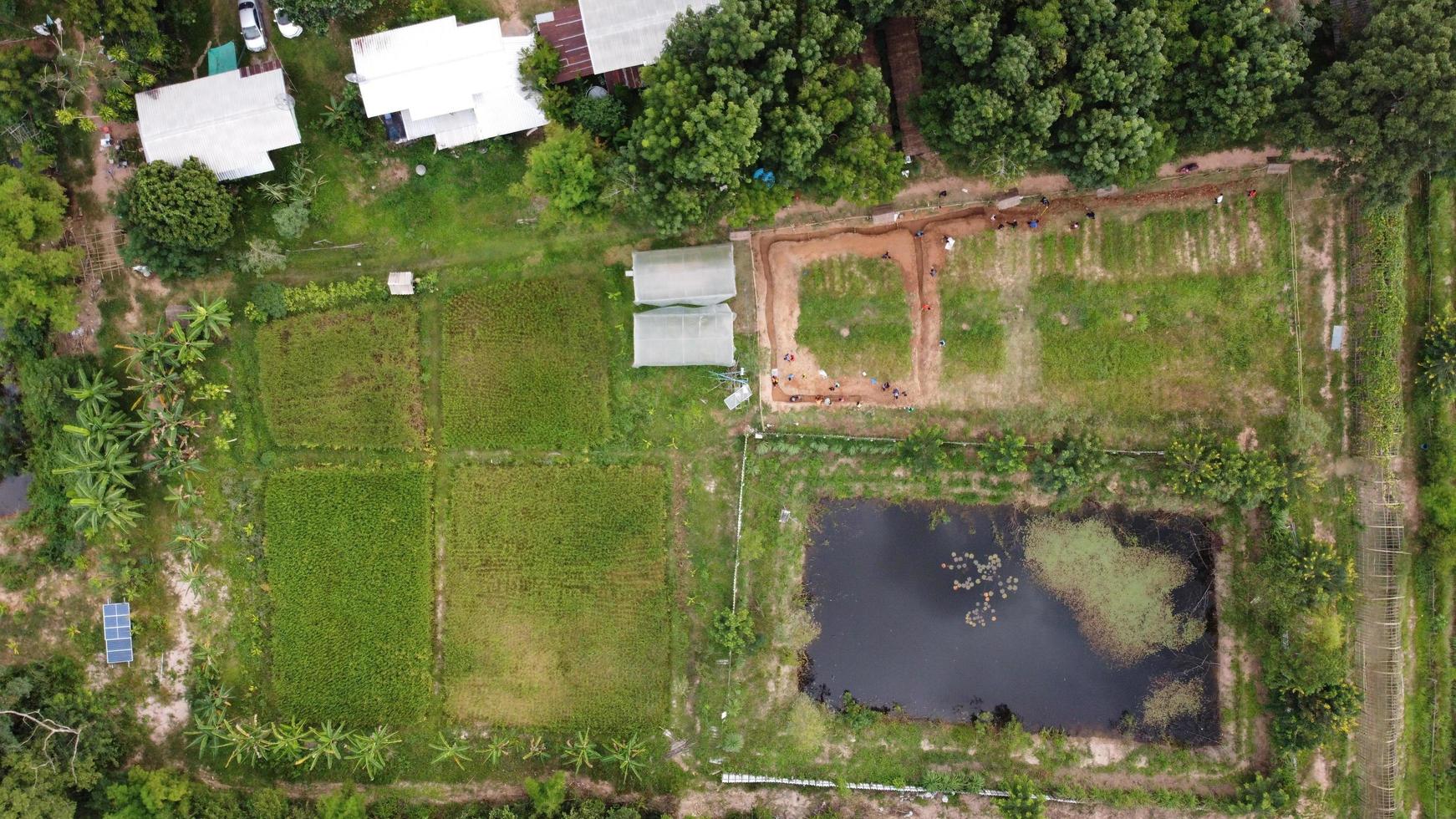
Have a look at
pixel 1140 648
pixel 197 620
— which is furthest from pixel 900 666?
pixel 197 620

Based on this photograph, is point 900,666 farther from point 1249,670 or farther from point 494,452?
point 494,452

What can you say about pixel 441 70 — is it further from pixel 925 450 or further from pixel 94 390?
pixel 925 450

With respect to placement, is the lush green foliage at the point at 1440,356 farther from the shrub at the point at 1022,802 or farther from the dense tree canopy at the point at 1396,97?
the shrub at the point at 1022,802

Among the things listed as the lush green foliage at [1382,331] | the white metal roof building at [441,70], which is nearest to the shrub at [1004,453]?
the lush green foliage at [1382,331]

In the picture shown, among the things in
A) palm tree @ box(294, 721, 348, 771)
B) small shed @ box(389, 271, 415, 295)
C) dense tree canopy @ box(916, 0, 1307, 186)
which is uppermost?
dense tree canopy @ box(916, 0, 1307, 186)

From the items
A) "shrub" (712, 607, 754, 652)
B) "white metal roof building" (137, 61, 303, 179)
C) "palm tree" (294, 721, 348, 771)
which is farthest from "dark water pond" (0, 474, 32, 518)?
"shrub" (712, 607, 754, 652)

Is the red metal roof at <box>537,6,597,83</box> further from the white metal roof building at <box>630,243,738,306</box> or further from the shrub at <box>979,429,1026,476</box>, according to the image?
the shrub at <box>979,429,1026,476</box>

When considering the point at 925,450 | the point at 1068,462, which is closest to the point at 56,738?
the point at 925,450
